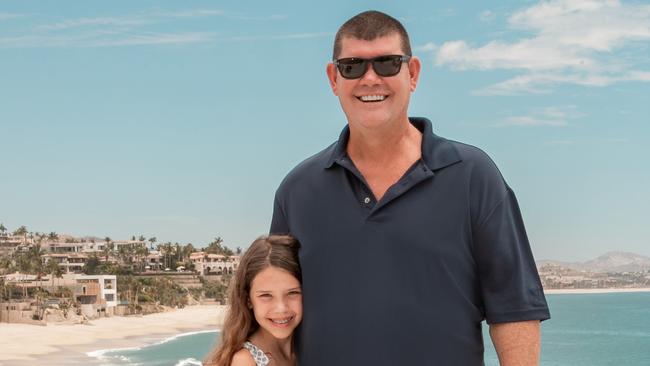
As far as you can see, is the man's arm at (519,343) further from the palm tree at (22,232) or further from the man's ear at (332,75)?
the palm tree at (22,232)

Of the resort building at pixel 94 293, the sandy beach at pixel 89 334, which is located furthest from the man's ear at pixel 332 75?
the resort building at pixel 94 293

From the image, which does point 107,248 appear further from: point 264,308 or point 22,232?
point 264,308

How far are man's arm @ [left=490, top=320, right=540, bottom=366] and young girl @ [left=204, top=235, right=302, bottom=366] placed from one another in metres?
0.76

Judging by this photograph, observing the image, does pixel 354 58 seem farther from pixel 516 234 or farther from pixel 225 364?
pixel 225 364

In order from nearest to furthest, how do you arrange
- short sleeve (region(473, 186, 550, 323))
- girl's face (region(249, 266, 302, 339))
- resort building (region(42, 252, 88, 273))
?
short sleeve (region(473, 186, 550, 323)) < girl's face (region(249, 266, 302, 339)) < resort building (region(42, 252, 88, 273))

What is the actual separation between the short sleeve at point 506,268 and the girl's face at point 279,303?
0.73m

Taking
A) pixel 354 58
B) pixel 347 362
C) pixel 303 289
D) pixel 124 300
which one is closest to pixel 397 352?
pixel 347 362

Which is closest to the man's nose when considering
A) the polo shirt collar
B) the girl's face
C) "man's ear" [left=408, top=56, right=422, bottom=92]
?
"man's ear" [left=408, top=56, right=422, bottom=92]

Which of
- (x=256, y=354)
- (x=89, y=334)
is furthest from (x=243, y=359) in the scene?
(x=89, y=334)

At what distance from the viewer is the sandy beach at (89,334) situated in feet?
186

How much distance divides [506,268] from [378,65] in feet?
2.62

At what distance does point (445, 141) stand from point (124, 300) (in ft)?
278

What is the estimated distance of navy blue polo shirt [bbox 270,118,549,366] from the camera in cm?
324

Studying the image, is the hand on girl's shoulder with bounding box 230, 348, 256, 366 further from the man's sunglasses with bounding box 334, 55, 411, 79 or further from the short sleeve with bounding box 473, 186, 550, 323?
the man's sunglasses with bounding box 334, 55, 411, 79
